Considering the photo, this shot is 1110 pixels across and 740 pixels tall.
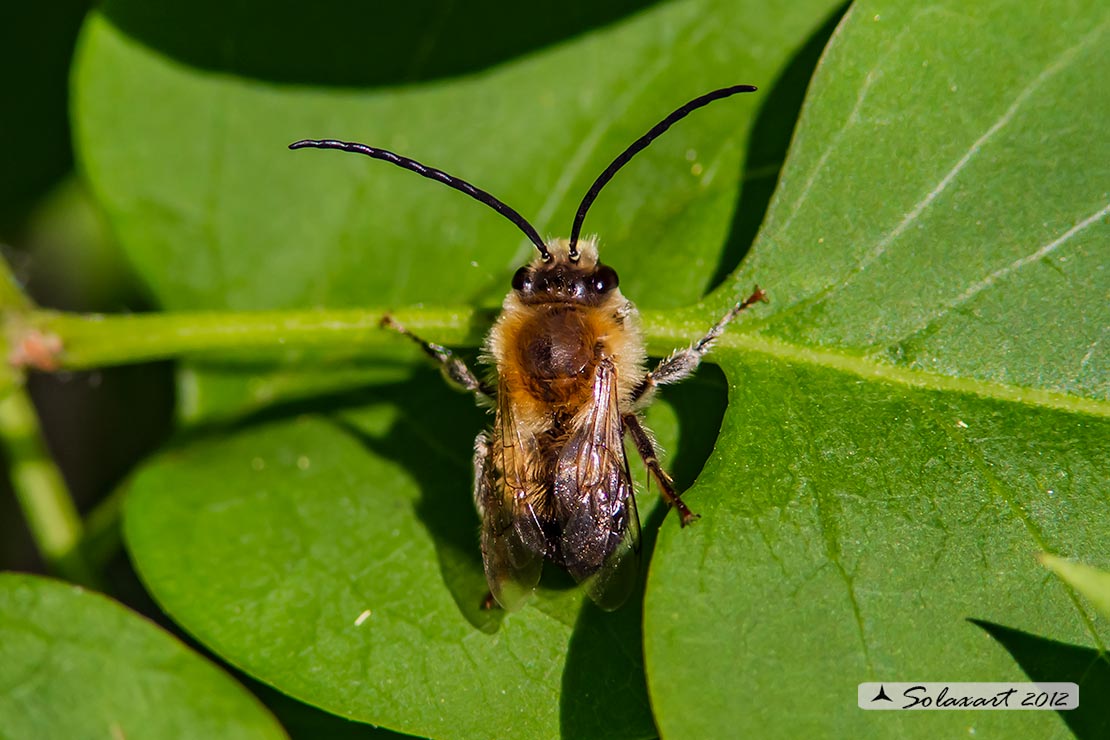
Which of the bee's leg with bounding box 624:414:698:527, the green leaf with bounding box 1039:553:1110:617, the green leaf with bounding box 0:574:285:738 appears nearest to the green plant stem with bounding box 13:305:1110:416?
the bee's leg with bounding box 624:414:698:527

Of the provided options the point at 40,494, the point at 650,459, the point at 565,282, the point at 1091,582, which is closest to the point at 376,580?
the point at 650,459

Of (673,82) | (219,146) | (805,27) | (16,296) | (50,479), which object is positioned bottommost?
(50,479)

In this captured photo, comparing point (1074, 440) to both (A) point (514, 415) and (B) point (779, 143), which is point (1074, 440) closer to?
(B) point (779, 143)

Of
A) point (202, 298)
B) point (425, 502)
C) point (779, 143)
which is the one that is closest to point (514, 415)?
point (425, 502)

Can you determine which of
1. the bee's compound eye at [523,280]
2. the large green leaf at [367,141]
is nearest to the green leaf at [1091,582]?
the bee's compound eye at [523,280]

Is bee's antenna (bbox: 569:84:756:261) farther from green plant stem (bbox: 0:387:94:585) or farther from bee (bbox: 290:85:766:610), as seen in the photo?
green plant stem (bbox: 0:387:94:585)

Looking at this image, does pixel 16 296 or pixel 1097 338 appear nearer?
pixel 1097 338
